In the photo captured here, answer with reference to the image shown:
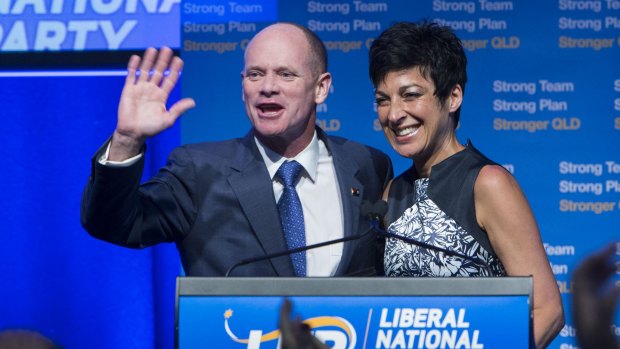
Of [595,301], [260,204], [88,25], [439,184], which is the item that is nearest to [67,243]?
[88,25]

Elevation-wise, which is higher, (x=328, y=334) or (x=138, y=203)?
(x=138, y=203)

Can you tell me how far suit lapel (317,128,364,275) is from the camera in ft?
7.64

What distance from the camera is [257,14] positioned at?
4.30 m

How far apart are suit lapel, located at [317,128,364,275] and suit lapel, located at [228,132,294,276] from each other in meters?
0.17

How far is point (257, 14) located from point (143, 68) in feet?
7.55

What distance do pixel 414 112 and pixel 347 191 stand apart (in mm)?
351

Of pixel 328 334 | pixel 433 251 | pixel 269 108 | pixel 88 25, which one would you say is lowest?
pixel 328 334

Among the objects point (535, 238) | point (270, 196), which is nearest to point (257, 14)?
point (270, 196)

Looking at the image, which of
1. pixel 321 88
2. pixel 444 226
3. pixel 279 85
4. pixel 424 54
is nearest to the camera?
pixel 444 226

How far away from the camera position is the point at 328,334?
1.40m

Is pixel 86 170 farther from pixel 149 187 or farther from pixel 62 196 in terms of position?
pixel 149 187

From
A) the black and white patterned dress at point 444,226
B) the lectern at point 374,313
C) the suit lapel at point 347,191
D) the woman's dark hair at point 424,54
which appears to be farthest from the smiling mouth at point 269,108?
the lectern at point 374,313

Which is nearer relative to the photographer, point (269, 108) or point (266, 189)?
point (266, 189)

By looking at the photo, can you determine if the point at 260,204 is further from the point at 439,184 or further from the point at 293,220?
the point at 439,184
